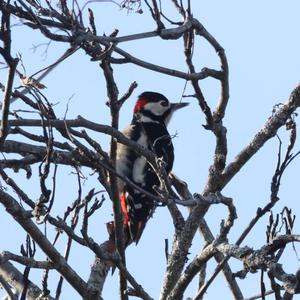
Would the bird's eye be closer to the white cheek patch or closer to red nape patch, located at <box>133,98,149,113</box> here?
the white cheek patch

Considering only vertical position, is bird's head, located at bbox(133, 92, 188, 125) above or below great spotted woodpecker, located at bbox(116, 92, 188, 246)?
above

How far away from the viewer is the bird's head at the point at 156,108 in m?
8.05

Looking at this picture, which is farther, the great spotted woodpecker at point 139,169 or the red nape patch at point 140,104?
the red nape patch at point 140,104

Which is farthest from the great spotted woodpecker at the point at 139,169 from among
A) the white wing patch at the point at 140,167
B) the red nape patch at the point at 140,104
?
the red nape patch at the point at 140,104

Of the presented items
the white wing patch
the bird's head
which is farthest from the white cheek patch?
the white wing patch

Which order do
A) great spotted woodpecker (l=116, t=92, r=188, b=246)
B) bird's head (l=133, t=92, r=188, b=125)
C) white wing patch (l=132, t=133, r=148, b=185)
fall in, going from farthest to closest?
bird's head (l=133, t=92, r=188, b=125) < white wing patch (l=132, t=133, r=148, b=185) < great spotted woodpecker (l=116, t=92, r=188, b=246)

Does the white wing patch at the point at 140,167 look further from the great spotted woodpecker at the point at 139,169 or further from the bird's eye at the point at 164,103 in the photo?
the bird's eye at the point at 164,103

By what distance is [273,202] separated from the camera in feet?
10.6

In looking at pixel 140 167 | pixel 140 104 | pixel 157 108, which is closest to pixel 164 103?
pixel 157 108

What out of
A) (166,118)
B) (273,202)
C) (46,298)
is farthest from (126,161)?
(273,202)

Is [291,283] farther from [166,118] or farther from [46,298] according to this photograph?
[166,118]

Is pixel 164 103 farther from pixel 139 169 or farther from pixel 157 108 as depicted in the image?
pixel 139 169

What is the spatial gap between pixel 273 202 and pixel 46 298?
1.05 metres

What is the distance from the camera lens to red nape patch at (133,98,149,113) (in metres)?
8.12
